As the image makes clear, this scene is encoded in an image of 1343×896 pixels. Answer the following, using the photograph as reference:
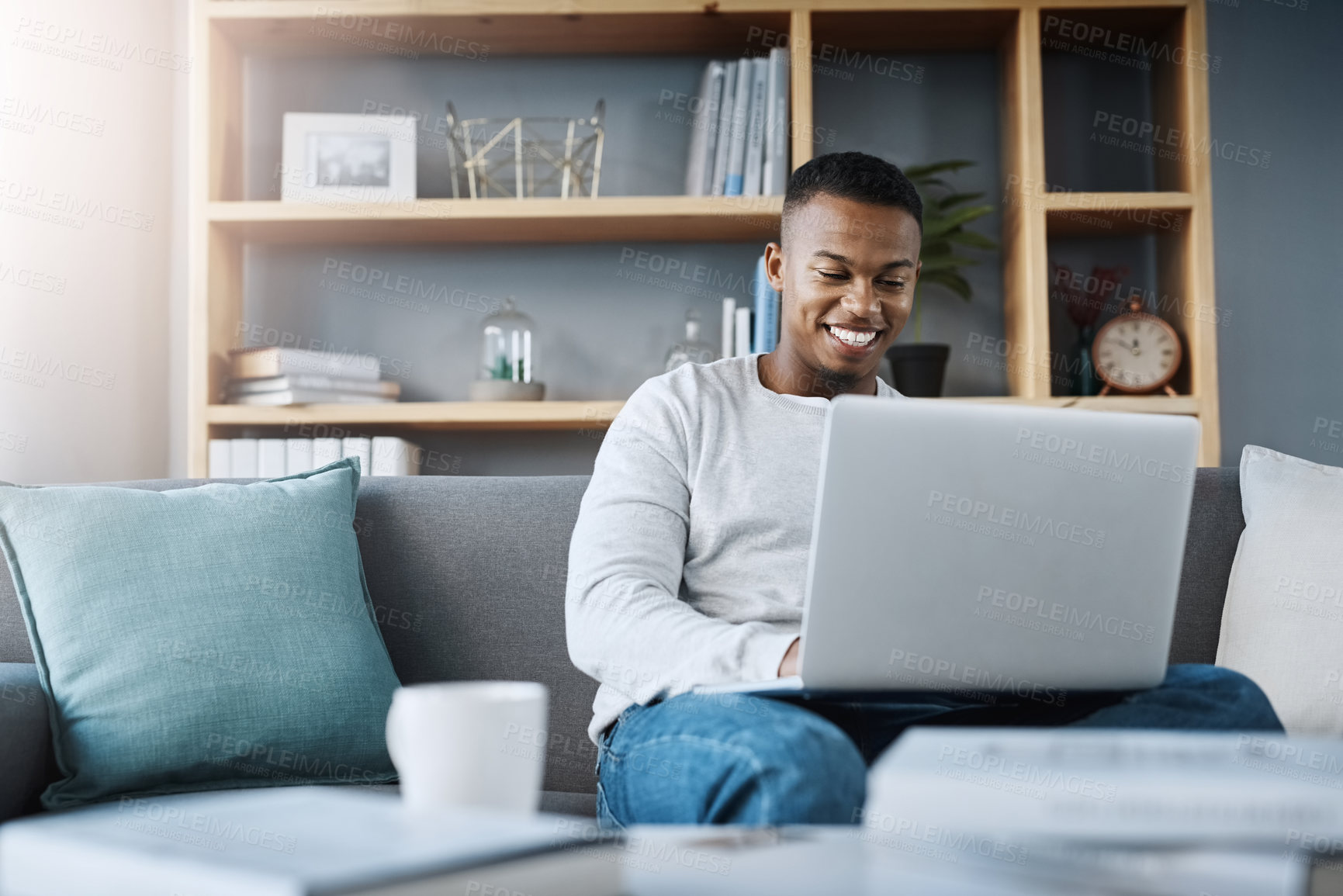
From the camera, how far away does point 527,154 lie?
265 centimetres

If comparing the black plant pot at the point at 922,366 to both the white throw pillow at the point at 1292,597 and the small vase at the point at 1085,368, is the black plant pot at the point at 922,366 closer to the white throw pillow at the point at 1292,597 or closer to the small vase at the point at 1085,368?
the small vase at the point at 1085,368

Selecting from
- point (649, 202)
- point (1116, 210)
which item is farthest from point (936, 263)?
point (649, 202)

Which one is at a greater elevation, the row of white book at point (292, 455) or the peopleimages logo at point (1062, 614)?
the row of white book at point (292, 455)

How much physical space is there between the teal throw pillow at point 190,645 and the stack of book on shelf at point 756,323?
1.26m

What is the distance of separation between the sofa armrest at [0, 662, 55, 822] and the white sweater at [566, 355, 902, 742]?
586mm

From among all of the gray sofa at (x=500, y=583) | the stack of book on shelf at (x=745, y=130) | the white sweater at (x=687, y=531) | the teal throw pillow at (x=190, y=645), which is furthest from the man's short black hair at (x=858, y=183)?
the stack of book on shelf at (x=745, y=130)

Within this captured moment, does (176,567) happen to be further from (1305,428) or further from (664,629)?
(1305,428)

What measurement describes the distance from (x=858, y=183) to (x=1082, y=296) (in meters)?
1.38

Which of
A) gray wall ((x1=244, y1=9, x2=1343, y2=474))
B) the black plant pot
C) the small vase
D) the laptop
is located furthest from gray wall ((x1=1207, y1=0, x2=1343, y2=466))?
the laptop

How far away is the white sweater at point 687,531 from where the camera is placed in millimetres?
1124

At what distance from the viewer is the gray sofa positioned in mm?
1532

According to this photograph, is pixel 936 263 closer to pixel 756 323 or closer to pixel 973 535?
pixel 756 323

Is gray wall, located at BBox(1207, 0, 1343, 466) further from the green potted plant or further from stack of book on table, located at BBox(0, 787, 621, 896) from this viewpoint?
stack of book on table, located at BBox(0, 787, 621, 896)

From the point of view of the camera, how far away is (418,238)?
2678 millimetres
